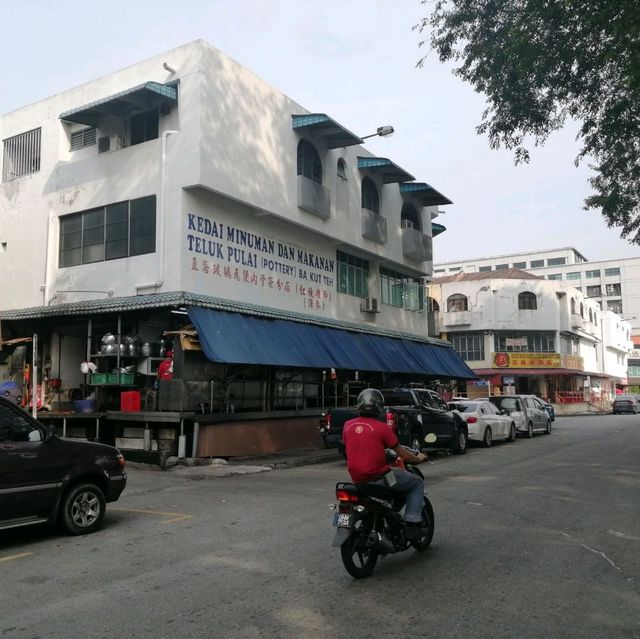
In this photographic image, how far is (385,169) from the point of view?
82.3ft

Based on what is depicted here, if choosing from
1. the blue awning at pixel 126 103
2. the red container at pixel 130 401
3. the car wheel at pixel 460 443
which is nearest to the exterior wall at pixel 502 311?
the car wheel at pixel 460 443

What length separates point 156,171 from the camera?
17.4m

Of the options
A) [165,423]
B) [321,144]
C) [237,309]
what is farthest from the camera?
[321,144]

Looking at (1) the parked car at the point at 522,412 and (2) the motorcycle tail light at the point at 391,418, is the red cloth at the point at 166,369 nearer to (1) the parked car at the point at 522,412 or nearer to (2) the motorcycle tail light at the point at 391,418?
(2) the motorcycle tail light at the point at 391,418

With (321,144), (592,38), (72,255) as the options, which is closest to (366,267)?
(321,144)

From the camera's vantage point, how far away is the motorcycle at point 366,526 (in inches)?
216

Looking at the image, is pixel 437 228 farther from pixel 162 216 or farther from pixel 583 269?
pixel 583 269

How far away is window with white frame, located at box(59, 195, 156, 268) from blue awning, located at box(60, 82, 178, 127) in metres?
2.59

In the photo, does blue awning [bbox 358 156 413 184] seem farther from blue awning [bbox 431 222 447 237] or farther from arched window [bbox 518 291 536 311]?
arched window [bbox 518 291 536 311]

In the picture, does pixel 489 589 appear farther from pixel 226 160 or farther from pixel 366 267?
pixel 366 267

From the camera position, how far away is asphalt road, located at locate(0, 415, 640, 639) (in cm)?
457

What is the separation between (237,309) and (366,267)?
9.90m

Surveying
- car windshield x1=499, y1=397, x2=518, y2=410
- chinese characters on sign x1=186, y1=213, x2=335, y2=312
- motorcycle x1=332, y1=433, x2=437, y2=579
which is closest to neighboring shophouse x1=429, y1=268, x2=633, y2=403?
car windshield x1=499, y1=397, x2=518, y2=410

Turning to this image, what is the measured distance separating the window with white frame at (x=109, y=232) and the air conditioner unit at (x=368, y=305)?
999 centimetres
